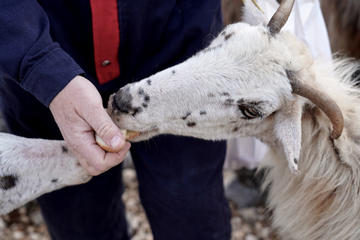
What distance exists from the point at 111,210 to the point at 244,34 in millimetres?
1204

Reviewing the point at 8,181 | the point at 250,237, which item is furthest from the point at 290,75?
the point at 250,237

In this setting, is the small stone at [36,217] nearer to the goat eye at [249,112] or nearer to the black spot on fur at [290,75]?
the goat eye at [249,112]

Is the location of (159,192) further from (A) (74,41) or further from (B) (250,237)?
(B) (250,237)

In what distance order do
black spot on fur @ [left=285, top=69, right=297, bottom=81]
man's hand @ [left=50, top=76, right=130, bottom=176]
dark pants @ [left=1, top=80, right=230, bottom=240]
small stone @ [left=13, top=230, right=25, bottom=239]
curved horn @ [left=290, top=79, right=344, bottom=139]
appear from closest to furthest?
man's hand @ [left=50, top=76, right=130, bottom=176], curved horn @ [left=290, top=79, right=344, bottom=139], black spot on fur @ [left=285, top=69, right=297, bottom=81], dark pants @ [left=1, top=80, right=230, bottom=240], small stone @ [left=13, top=230, right=25, bottom=239]

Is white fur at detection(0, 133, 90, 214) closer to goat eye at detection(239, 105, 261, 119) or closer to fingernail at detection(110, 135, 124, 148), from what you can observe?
fingernail at detection(110, 135, 124, 148)

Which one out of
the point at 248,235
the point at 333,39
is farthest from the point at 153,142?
the point at 333,39

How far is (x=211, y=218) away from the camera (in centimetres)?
203

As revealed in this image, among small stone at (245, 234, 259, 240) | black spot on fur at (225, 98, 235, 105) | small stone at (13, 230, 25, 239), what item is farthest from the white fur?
small stone at (245, 234, 259, 240)

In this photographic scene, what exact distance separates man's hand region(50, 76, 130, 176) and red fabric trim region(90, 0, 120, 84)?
0.28 meters

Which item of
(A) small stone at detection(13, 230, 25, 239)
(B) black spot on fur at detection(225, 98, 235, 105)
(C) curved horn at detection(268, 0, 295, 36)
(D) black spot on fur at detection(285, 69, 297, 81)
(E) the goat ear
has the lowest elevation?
(A) small stone at detection(13, 230, 25, 239)

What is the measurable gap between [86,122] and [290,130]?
30.8 inches

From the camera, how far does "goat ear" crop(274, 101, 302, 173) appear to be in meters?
1.55

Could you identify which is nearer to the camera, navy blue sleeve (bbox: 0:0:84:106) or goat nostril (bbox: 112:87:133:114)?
navy blue sleeve (bbox: 0:0:84:106)

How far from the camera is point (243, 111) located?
65.7 inches
